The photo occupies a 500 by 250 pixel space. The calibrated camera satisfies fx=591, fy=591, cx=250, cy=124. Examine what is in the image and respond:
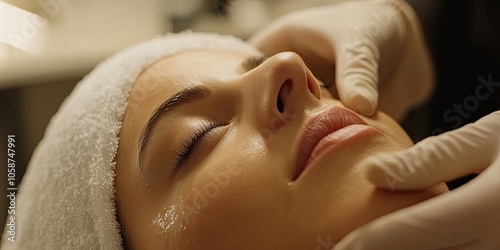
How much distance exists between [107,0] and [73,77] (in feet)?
1.29

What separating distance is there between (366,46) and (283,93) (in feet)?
0.96

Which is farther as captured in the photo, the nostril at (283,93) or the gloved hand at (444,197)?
the nostril at (283,93)

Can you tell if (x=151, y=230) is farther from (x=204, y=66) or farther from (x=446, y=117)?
(x=446, y=117)

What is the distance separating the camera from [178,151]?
0.78 meters

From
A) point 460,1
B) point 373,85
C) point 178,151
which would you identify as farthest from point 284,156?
point 460,1

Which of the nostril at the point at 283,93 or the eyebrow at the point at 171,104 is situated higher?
the nostril at the point at 283,93

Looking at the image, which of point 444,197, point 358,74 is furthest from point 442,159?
point 358,74

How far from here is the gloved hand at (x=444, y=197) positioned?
544 millimetres

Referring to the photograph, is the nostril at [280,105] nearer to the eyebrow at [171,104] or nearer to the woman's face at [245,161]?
the woman's face at [245,161]

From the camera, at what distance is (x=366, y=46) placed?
100 cm
